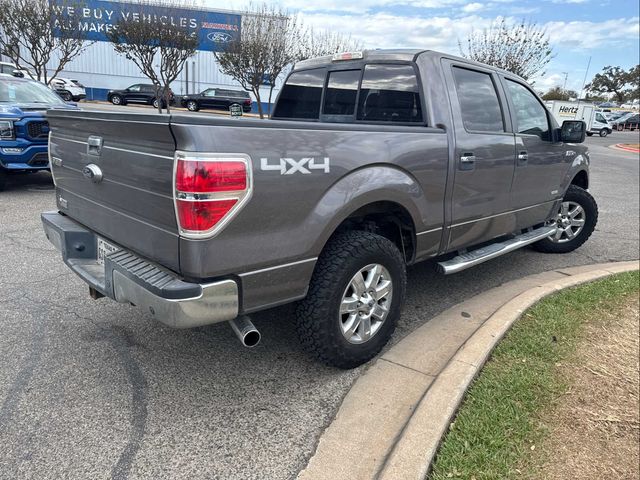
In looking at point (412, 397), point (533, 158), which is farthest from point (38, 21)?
point (412, 397)

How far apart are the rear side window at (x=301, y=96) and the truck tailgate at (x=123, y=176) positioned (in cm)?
209

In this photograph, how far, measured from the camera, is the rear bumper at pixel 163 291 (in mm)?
2254

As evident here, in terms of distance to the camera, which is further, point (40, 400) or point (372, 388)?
point (372, 388)

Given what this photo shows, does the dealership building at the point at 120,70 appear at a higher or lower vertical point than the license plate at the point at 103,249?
higher

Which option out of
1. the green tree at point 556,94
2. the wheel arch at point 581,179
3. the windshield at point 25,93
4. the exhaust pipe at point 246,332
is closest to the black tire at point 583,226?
the wheel arch at point 581,179

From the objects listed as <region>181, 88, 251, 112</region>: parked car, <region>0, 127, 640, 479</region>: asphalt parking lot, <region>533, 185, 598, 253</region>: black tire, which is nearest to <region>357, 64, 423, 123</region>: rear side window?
<region>0, 127, 640, 479</region>: asphalt parking lot

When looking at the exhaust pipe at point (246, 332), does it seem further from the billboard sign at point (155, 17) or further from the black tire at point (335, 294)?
the billboard sign at point (155, 17)

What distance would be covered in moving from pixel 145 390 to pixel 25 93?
750 cm

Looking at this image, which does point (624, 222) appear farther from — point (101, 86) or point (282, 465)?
point (101, 86)

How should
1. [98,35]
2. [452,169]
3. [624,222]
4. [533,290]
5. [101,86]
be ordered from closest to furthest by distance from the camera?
[452,169] → [533,290] → [624,222] → [98,35] → [101,86]

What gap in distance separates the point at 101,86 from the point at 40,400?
4430 cm

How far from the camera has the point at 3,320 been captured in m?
3.55

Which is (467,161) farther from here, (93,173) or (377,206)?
(93,173)

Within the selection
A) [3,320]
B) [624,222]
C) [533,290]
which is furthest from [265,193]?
[624,222]
